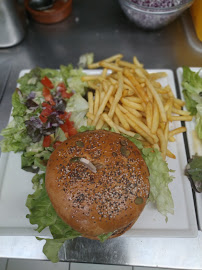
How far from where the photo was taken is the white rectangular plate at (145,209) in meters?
1.83

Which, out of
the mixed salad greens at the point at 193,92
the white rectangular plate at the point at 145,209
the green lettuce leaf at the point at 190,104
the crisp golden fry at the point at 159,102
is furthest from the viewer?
the green lettuce leaf at the point at 190,104

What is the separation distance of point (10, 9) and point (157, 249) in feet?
9.20

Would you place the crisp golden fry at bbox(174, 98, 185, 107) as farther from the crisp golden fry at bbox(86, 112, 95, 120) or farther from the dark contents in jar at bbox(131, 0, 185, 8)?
the dark contents in jar at bbox(131, 0, 185, 8)

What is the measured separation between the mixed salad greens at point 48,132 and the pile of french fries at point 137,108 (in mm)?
129

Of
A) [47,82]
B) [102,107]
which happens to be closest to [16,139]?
[47,82]

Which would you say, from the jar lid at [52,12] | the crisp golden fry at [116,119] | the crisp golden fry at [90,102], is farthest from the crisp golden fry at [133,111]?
the jar lid at [52,12]

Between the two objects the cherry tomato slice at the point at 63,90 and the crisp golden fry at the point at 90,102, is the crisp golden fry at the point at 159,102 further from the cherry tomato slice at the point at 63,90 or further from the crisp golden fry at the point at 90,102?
the cherry tomato slice at the point at 63,90

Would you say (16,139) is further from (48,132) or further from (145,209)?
(145,209)

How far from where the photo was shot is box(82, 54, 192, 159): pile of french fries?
6.72 feet

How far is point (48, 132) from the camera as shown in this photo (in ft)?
7.14

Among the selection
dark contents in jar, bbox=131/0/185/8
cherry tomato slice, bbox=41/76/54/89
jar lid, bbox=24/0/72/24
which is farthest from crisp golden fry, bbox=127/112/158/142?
jar lid, bbox=24/0/72/24

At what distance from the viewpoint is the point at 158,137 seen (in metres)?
2.07

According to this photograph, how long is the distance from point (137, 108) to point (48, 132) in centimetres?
81

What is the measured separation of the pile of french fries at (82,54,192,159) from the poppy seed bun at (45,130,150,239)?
0.42 meters
